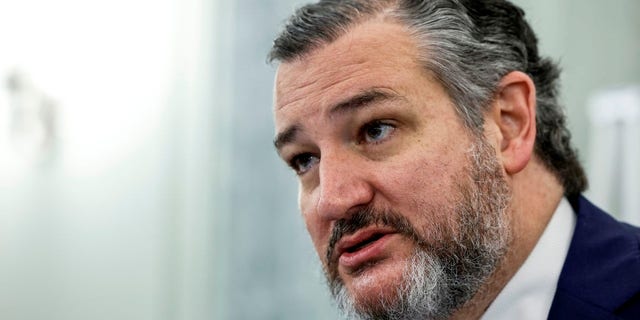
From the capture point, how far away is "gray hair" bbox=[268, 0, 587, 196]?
4.22ft

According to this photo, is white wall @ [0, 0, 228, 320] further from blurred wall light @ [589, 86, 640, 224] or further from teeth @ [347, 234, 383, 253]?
teeth @ [347, 234, 383, 253]

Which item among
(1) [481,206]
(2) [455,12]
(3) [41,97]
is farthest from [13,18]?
(1) [481,206]

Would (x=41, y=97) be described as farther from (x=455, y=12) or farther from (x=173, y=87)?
(x=455, y=12)

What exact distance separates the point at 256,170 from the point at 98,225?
0.55 meters

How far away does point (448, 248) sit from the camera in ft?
3.98

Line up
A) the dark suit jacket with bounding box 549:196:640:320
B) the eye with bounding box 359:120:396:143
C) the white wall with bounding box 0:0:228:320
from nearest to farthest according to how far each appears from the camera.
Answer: the dark suit jacket with bounding box 549:196:640:320, the eye with bounding box 359:120:396:143, the white wall with bounding box 0:0:228:320

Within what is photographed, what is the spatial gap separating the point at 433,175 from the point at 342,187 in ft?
0.45

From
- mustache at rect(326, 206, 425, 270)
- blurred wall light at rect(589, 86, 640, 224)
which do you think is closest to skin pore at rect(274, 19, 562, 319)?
mustache at rect(326, 206, 425, 270)

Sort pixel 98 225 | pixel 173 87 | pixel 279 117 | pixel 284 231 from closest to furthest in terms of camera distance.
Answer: pixel 279 117, pixel 98 225, pixel 173 87, pixel 284 231

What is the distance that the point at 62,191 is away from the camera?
2.28 meters

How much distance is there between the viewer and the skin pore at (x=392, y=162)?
1190 millimetres

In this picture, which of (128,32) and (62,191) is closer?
(62,191)

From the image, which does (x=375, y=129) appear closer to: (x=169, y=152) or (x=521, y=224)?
(x=521, y=224)

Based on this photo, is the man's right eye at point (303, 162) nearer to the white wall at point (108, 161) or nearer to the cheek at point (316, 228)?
the cheek at point (316, 228)
